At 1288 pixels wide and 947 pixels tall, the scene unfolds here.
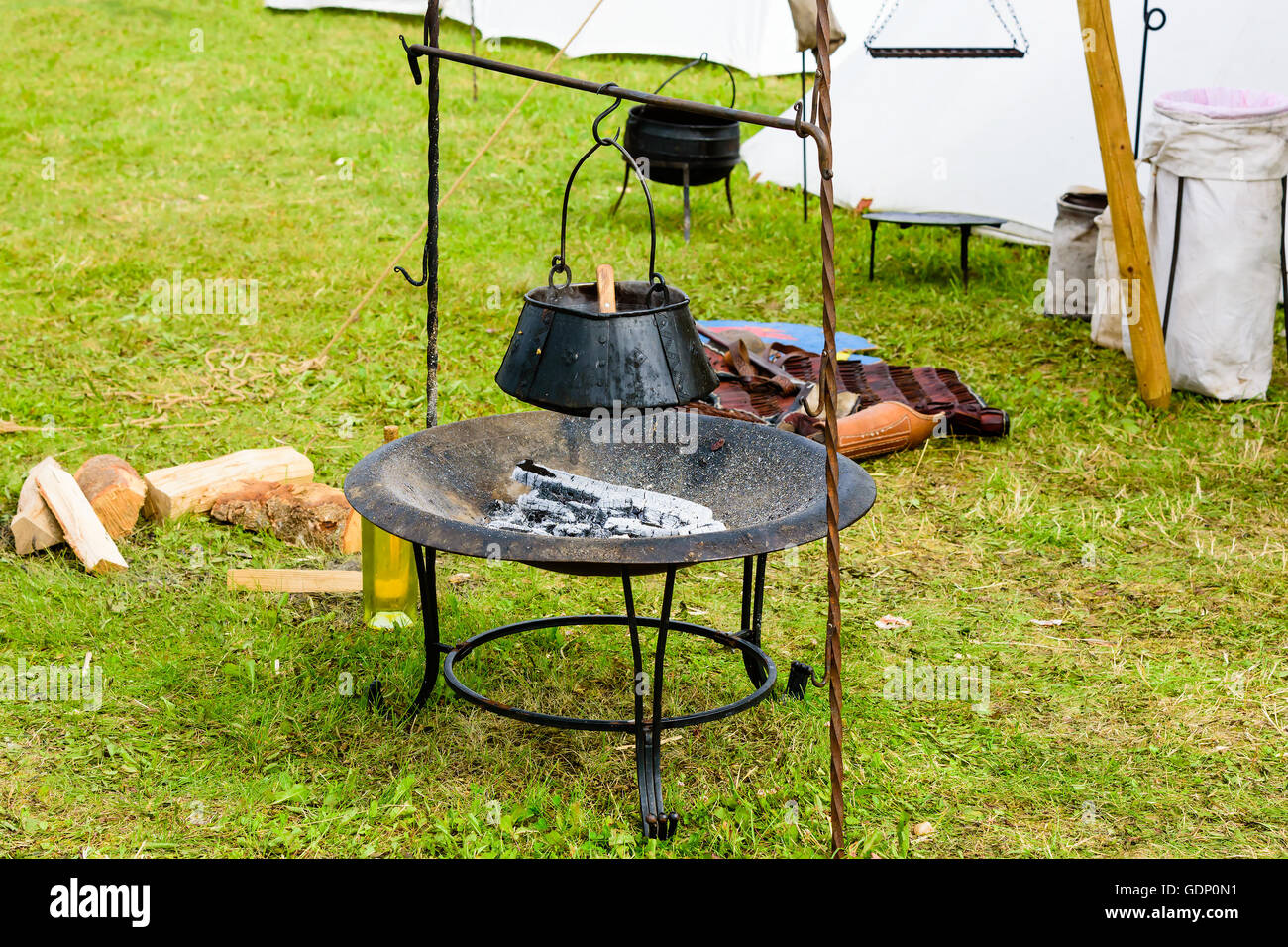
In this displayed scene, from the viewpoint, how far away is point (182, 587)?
425cm

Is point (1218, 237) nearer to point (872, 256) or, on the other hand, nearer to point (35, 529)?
point (872, 256)

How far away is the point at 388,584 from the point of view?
4000mm

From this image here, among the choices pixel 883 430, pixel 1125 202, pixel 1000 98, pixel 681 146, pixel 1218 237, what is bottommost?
pixel 883 430

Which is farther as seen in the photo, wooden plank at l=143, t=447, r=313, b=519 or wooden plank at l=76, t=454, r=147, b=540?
wooden plank at l=143, t=447, r=313, b=519

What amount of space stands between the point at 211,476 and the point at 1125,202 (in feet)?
13.5

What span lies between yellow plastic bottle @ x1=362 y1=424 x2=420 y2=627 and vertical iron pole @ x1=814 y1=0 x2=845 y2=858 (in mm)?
1603

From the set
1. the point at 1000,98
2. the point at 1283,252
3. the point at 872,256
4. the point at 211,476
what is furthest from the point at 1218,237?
the point at 211,476

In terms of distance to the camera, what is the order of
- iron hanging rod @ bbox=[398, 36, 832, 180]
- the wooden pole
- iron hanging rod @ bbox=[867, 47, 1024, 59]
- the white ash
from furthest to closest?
iron hanging rod @ bbox=[867, 47, 1024, 59] → the wooden pole → the white ash → iron hanging rod @ bbox=[398, 36, 832, 180]

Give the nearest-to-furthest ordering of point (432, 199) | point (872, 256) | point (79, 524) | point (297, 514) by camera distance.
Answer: point (432, 199) → point (79, 524) → point (297, 514) → point (872, 256)

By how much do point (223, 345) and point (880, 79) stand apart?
16.1ft

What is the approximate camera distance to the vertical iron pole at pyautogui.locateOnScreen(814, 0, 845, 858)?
2.44 metres

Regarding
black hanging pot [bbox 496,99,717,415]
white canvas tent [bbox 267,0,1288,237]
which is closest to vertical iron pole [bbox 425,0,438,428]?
black hanging pot [bbox 496,99,717,415]

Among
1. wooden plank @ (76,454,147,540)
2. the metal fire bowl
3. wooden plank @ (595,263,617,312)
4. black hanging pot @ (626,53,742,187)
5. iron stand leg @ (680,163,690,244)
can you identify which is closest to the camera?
the metal fire bowl

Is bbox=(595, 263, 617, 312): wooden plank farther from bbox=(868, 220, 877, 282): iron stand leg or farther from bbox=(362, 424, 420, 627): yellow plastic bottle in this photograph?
bbox=(868, 220, 877, 282): iron stand leg
